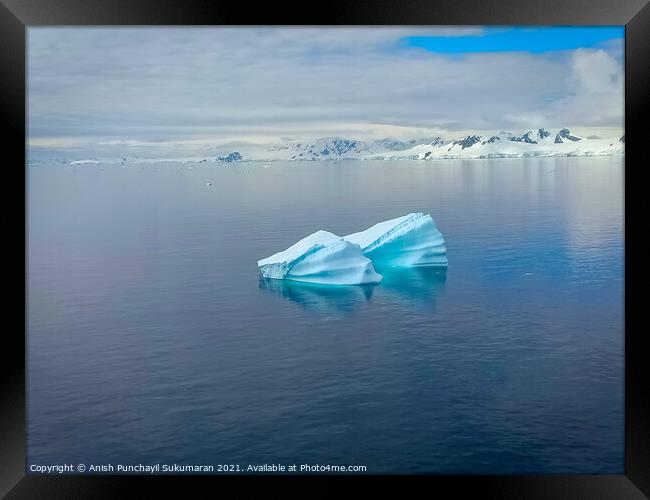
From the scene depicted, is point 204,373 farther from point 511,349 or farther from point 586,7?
point 586,7

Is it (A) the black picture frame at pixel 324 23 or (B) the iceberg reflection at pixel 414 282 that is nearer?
(A) the black picture frame at pixel 324 23

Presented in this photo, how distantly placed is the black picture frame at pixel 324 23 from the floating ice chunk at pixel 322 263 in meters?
7.34

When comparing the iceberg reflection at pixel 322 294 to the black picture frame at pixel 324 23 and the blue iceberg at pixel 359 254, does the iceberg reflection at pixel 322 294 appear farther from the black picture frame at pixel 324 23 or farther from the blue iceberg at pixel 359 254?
the black picture frame at pixel 324 23

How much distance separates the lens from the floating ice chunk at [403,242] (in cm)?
1475

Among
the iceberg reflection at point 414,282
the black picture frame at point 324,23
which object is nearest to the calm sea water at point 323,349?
the iceberg reflection at point 414,282

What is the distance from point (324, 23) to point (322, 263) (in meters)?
7.91

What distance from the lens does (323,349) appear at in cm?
1166

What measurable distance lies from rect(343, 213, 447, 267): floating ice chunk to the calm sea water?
1.27 ft

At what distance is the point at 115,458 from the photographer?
8055 millimetres

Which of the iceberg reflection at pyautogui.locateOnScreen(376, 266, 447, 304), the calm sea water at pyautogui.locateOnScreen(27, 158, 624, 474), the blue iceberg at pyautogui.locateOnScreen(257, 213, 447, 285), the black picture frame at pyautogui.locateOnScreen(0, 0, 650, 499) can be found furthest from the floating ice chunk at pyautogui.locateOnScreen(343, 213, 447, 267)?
the black picture frame at pyautogui.locateOnScreen(0, 0, 650, 499)

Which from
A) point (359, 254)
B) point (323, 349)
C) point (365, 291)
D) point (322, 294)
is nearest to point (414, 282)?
point (365, 291)

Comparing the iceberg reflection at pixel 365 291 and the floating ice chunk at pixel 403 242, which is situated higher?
the floating ice chunk at pixel 403 242

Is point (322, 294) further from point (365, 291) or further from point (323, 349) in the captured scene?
point (323, 349)

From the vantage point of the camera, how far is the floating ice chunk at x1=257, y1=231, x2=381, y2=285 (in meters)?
13.9
